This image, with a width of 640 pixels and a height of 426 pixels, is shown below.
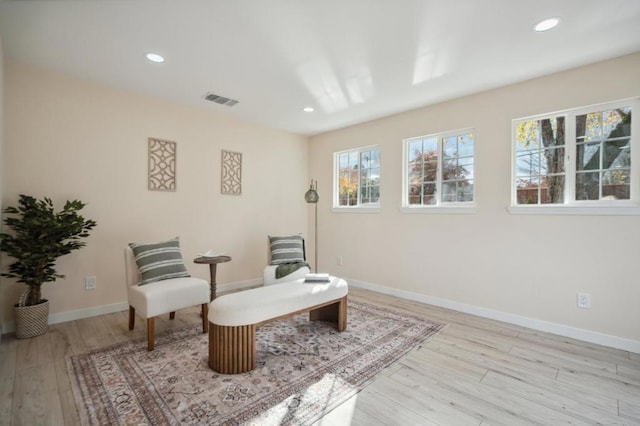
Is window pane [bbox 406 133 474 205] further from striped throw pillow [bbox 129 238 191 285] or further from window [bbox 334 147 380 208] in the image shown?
striped throw pillow [bbox 129 238 191 285]

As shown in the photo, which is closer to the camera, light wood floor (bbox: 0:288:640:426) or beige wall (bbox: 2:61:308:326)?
light wood floor (bbox: 0:288:640:426)

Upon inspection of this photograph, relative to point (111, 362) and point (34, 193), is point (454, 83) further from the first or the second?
point (34, 193)

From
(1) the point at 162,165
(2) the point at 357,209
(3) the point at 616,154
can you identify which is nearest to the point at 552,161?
(3) the point at 616,154

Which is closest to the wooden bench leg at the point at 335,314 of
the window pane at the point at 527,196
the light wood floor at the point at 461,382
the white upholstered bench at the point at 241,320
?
the white upholstered bench at the point at 241,320

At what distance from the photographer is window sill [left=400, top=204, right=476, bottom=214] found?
357 centimetres

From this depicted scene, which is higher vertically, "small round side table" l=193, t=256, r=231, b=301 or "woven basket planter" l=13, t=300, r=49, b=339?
"small round side table" l=193, t=256, r=231, b=301

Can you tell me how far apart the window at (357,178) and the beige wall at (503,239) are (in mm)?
208

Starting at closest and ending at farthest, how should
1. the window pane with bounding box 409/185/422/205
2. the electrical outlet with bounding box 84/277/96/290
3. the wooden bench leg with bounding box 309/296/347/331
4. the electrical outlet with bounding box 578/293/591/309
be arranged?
the electrical outlet with bounding box 578/293/591/309, the wooden bench leg with bounding box 309/296/347/331, the electrical outlet with bounding box 84/277/96/290, the window pane with bounding box 409/185/422/205

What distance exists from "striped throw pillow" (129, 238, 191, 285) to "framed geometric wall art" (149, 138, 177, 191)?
1029 mm

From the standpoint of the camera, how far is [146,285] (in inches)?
111

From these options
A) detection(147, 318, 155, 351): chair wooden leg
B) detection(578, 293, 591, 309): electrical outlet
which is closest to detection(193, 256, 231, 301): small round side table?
detection(147, 318, 155, 351): chair wooden leg

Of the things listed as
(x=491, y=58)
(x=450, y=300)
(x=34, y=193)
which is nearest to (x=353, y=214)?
(x=450, y=300)

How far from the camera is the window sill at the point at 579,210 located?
2.62 m

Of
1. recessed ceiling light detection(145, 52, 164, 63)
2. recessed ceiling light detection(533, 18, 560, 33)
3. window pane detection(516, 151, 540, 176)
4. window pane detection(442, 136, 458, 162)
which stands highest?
recessed ceiling light detection(145, 52, 164, 63)
